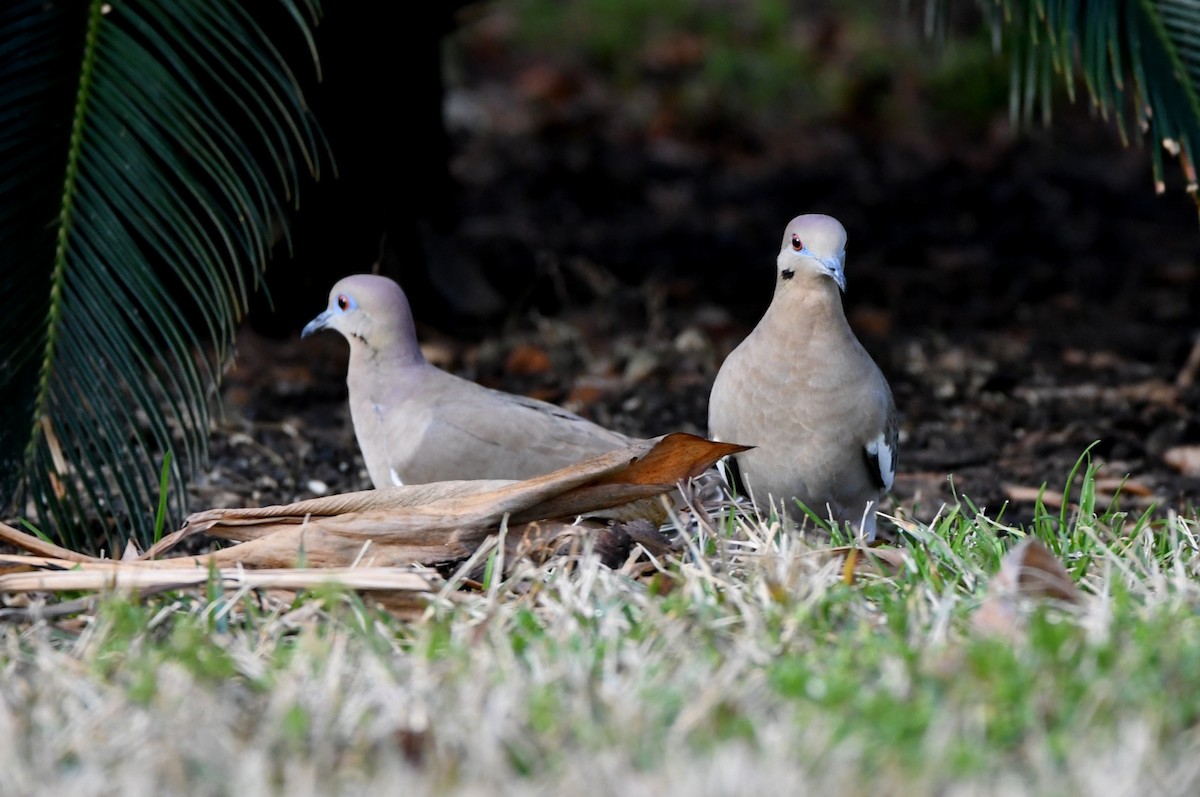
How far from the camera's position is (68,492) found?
373 cm

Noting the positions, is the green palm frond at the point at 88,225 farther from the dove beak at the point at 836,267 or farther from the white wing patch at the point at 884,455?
the white wing patch at the point at 884,455

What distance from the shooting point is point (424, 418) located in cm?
403

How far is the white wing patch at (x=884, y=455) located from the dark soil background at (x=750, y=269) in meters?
0.50

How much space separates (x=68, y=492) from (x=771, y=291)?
11.3 feet

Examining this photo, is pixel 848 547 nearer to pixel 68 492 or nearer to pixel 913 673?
pixel 913 673

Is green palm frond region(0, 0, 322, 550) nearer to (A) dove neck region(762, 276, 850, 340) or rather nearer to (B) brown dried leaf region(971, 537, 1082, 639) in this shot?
(A) dove neck region(762, 276, 850, 340)

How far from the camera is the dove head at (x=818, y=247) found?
12.1 feet

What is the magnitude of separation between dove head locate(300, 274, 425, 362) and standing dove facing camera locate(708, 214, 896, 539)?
0.88 meters

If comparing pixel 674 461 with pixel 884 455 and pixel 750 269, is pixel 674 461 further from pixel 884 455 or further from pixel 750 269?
pixel 750 269

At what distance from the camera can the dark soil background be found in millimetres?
4902

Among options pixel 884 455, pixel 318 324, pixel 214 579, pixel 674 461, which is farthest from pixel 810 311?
pixel 214 579

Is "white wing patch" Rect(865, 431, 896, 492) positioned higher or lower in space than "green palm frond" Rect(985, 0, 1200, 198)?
lower

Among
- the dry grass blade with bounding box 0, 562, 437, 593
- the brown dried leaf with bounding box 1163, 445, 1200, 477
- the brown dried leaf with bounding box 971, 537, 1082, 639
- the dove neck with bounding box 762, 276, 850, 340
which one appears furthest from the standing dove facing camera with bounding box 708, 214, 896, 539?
the brown dried leaf with bounding box 1163, 445, 1200, 477

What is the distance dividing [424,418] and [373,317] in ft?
1.04
